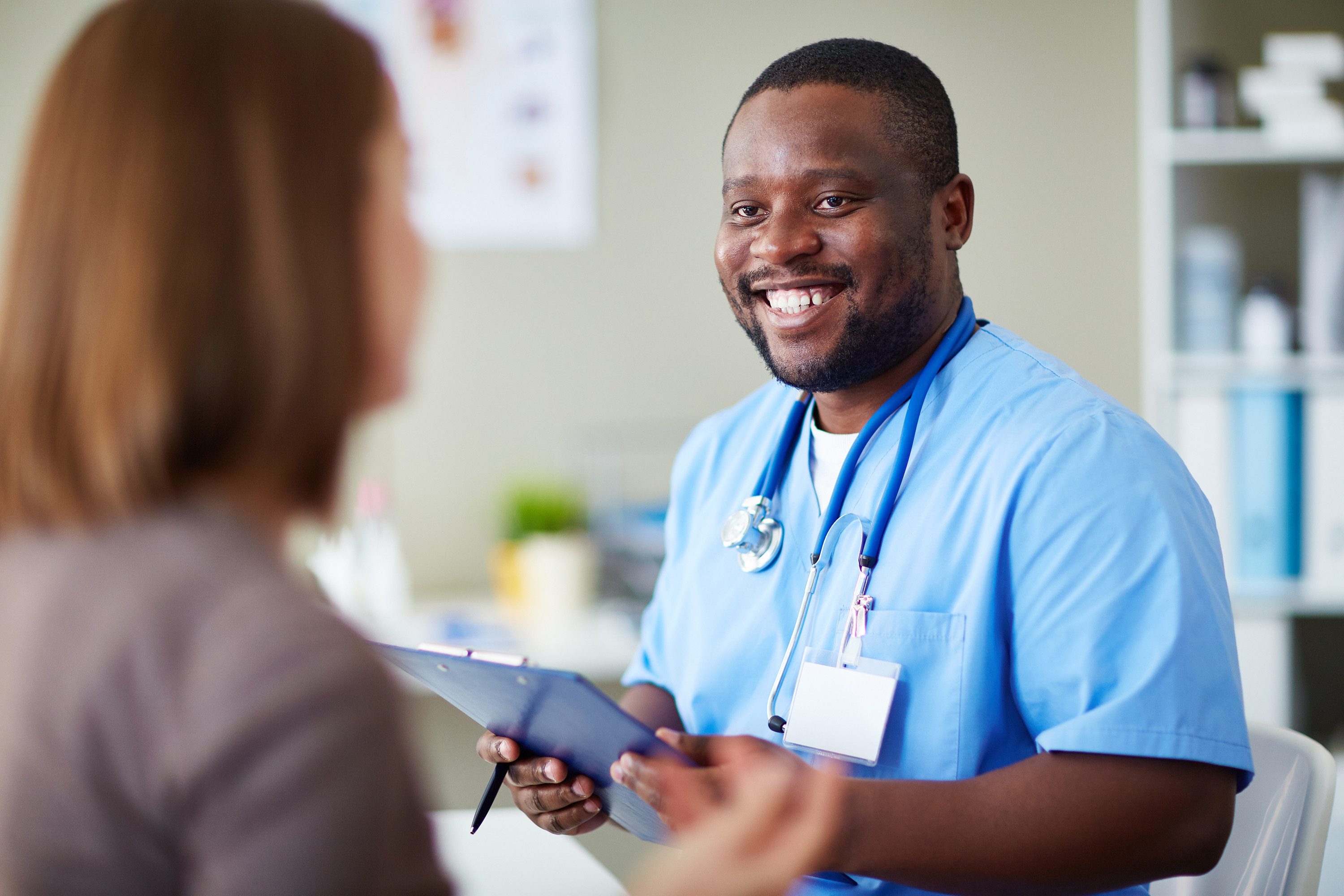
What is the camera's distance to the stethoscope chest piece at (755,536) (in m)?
1.23

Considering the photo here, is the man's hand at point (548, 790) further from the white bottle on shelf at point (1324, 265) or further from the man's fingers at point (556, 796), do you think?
the white bottle on shelf at point (1324, 265)

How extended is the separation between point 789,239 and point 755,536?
13.5 inches

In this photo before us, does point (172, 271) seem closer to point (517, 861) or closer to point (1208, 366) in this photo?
point (517, 861)

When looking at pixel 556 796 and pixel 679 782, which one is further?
pixel 556 796

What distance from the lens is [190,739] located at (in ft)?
1.60

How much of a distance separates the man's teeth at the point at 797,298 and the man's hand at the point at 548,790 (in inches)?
22.3

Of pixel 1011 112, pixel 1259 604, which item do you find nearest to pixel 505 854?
pixel 1259 604

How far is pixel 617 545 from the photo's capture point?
2473mm

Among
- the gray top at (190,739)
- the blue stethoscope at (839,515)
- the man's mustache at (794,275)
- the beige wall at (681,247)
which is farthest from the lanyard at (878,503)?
the beige wall at (681,247)

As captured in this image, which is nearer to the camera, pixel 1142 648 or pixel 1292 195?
pixel 1142 648

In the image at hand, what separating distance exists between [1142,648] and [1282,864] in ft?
0.99

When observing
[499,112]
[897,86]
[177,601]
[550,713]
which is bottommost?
[550,713]

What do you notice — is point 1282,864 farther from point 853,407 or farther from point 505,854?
point 505,854

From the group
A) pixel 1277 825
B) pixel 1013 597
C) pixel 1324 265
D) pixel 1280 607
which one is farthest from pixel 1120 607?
pixel 1324 265
